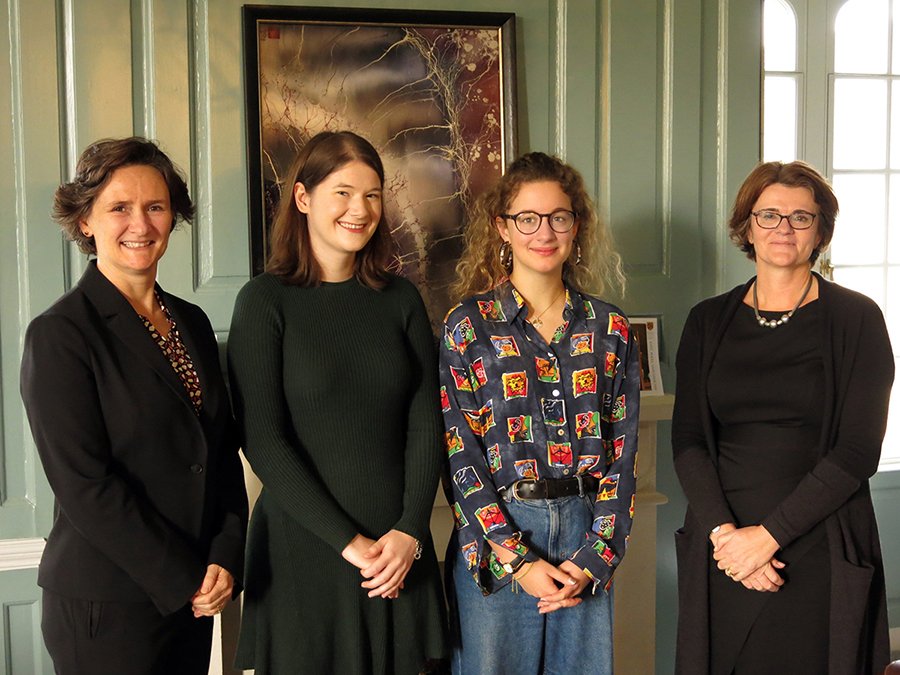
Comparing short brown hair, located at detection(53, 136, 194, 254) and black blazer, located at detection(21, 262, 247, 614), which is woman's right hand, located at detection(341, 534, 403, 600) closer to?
black blazer, located at detection(21, 262, 247, 614)

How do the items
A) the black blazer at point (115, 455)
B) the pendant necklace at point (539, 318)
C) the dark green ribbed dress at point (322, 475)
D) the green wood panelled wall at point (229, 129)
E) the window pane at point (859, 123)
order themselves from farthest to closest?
the window pane at point (859, 123) < the green wood panelled wall at point (229, 129) < the pendant necklace at point (539, 318) < the dark green ribbed dress at point (322, 475) < the black blazer at point (115, 455)

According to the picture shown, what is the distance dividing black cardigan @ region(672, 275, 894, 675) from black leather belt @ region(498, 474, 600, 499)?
33cm

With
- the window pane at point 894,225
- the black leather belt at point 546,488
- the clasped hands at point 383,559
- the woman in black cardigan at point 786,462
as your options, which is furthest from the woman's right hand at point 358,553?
the window pane at point 894,225

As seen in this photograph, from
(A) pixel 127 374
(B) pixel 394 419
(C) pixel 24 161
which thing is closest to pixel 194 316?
(A) pixel 127 374

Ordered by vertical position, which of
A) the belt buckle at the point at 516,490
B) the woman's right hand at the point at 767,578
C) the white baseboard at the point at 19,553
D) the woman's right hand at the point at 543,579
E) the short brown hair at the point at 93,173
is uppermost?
the short brown hair at the point at 93,173

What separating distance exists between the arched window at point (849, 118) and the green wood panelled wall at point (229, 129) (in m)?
0.33

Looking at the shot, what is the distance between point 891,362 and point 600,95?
137 centimetres

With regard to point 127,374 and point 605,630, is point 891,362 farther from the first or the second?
point 127,374

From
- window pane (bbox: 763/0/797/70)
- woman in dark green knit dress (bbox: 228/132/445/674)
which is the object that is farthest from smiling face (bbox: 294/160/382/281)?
window pane (bbox: 763/0/797/70)

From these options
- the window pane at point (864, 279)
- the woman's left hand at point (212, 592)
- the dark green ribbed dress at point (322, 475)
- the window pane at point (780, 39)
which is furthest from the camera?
the window pane at point (864, 279)

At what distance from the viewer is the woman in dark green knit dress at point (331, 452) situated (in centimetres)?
180

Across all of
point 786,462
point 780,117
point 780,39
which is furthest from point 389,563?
point 780,39

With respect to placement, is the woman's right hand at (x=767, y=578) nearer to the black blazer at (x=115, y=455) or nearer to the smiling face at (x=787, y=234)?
the smiling face at (x=787, y=234)

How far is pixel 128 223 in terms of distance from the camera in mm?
1704
